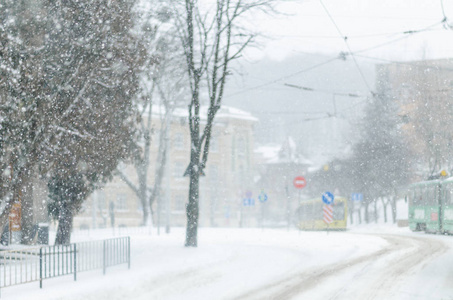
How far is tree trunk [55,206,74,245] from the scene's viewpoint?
808 inches

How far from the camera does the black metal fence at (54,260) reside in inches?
496

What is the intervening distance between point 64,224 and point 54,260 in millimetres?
7756

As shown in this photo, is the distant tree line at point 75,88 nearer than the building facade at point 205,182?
Yes

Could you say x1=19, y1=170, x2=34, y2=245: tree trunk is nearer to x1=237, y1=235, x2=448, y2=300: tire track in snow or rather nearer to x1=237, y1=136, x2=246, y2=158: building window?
x1=237, y1=235, x2=448, y2=300: tire track in snow

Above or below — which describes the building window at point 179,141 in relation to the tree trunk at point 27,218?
above

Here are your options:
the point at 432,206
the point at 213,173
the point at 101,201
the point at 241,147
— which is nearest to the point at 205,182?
the point at 213,173

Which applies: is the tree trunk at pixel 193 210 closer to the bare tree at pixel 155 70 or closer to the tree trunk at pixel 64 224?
the bare tree at pixel 155 70

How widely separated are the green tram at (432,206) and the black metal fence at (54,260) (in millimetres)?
18909

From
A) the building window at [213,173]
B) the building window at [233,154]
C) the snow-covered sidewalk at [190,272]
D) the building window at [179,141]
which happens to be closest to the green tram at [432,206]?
the snow-covered sidewalk at [190,272]

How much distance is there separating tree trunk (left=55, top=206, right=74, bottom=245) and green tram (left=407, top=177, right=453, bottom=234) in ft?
56.1

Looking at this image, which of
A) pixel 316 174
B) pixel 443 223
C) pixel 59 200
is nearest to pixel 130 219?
pixel 316 174

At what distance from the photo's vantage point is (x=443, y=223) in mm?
30547

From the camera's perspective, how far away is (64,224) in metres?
20.9

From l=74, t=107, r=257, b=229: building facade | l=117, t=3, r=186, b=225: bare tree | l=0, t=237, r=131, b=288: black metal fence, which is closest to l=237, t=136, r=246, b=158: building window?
l=74, t=107, r=257, b=229: building facade
